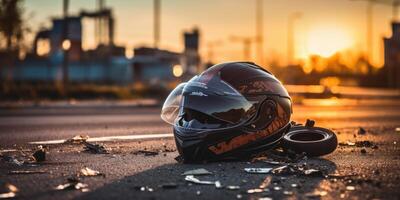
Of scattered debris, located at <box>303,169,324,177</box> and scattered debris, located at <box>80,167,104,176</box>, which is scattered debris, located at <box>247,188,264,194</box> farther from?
scattered debris, located at <box>80,167,104,176</box>

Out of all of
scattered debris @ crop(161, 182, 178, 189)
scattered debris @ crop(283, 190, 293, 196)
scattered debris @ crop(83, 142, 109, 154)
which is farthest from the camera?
scattered debris @ crop(83, 142, 109, 154)

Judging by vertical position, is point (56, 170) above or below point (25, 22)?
below

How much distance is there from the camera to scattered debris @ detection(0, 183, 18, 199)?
17.8 ft

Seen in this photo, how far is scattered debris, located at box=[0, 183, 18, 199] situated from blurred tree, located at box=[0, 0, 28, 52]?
29753 mm

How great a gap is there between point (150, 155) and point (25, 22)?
1175 inches

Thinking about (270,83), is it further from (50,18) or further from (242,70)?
(50,18)

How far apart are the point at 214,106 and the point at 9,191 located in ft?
9.67

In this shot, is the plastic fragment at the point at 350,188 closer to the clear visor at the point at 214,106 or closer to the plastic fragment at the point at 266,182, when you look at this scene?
the plastic fragment at the point at 266,182

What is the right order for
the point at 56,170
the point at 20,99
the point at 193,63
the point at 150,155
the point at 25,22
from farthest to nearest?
the point at 193,63, the point at 25,22, the point at 20,99, the point at 150,155, the point at 56,170

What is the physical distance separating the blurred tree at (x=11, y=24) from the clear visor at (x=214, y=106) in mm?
28321

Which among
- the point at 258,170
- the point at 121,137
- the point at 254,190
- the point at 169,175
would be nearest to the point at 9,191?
the point at 169,175

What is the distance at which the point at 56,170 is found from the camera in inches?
279

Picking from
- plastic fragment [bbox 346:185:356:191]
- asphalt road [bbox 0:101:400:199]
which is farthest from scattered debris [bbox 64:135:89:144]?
plastic fragment [bbox 346:185:356:191]

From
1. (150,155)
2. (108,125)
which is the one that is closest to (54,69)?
(108,125)
